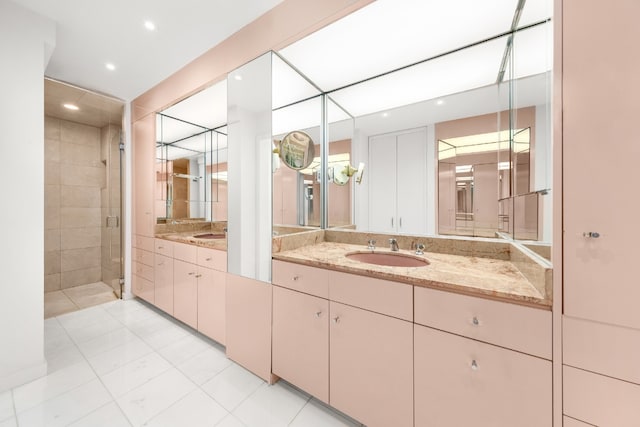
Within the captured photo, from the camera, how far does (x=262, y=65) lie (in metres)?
1.61

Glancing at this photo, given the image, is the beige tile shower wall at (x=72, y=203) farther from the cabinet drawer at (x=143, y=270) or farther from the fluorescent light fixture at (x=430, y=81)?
the fluorescent light fixture at (x=430, y=81)

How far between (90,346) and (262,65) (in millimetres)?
2715

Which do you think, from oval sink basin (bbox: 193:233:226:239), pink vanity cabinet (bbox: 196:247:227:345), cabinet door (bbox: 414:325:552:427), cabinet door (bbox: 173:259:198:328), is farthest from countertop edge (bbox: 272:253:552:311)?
oval sink basin (bbox: 193:233:226:239)

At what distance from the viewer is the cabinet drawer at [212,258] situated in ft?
6.21

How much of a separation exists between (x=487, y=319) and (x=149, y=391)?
200cm

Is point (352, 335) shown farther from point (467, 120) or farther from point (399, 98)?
point (399, 98)

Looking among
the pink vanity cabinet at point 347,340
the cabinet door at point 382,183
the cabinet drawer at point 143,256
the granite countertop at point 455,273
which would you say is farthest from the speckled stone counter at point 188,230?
the cabinet door at point 382,183

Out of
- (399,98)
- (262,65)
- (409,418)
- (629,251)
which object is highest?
(262,65)

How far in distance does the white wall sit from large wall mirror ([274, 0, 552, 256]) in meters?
1.71

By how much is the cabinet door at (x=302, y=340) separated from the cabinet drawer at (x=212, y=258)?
62cm

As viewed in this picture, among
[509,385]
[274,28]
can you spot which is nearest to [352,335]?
[509,385]

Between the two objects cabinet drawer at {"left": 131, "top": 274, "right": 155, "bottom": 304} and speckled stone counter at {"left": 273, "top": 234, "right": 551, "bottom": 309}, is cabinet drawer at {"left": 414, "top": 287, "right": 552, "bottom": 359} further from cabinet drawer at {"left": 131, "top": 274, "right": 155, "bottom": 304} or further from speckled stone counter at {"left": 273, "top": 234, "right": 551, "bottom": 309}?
cabinet drawer at {"left": 131, "top": 274, "right": 155, "bottom": 304}

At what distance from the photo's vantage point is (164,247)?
248 centimetres

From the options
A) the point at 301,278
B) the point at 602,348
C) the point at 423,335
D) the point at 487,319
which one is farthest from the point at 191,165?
the point at 602,348
